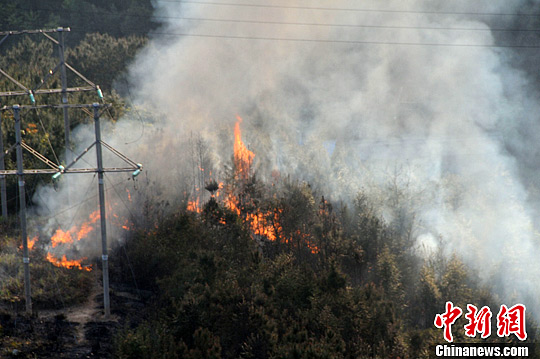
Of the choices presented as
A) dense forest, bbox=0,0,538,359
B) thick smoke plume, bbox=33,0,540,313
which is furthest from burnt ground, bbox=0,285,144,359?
thick smoke plume, bbox=33,0,540,313

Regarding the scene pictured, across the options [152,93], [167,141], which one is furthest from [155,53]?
[167,141]

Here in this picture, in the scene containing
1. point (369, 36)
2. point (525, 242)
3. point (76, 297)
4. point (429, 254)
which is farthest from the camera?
point (369, 36)

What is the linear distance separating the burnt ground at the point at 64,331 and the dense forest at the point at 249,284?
5 centimetres

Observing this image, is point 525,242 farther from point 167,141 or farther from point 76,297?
point 76,297

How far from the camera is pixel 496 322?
23.1m

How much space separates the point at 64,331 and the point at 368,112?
125 feet

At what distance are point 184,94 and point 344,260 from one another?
63.9 ft

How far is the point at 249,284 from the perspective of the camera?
21969 mm

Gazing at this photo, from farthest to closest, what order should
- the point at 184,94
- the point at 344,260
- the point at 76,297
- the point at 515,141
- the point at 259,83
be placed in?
the point at 515,141, the point at 259,83, the point at 184,94, the point at 344,260, the point at 76,297

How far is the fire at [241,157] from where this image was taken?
1404 inches
